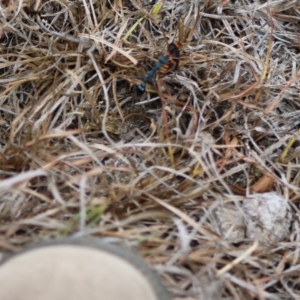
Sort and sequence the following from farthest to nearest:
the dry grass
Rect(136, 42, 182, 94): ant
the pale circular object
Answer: Rect(136, 42, 182, 94): ant < the dry grass < the pale circular object

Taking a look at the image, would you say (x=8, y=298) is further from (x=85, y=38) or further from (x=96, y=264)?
(x=85, y=38)

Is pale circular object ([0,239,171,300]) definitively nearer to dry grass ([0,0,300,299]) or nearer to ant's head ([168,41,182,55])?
dry grass ([0,0,300,299])

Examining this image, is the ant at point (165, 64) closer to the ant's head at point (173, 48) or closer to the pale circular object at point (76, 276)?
the ant's head at point (173, 48)

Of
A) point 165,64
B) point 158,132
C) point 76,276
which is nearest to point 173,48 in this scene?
point 165,64

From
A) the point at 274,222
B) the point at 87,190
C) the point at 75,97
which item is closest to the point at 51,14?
the point at 75,97

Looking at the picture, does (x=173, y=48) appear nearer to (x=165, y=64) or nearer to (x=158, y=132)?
(x=165, y=64)

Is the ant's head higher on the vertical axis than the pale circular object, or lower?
higher

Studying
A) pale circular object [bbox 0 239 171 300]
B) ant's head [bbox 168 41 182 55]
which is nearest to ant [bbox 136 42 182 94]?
ant's head [bbox 168 41 182 55]
